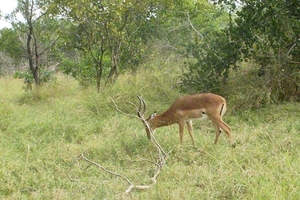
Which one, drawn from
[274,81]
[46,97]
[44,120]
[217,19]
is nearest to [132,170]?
[44,120]

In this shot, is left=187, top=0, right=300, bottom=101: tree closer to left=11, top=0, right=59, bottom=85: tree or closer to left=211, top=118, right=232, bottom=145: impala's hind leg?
left=211, top=118, right=232, bottom=145: impala's hind leg

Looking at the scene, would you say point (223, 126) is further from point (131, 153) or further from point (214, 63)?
point (214, 63)

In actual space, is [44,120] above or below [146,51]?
below

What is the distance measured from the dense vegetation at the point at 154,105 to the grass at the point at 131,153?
0.06ft

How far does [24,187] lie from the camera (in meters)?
4.38

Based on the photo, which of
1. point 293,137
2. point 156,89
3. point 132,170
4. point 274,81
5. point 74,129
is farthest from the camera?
point 156,89

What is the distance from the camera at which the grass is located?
12.9 feet

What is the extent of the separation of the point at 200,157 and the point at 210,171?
2.30 ft

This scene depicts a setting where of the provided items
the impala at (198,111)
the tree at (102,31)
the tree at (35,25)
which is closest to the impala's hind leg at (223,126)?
the impala at (198,111)

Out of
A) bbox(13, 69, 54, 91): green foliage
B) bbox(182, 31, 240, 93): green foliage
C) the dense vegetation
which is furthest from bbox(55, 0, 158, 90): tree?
bbox(182, 31, 240, 93): green foliage

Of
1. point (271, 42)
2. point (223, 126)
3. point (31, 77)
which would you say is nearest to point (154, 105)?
point (271, 42)

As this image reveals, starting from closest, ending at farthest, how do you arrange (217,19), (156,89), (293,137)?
(293,137) < (156,89) < (217,19)

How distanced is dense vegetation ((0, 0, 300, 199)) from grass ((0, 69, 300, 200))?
Result: 19 millimetres

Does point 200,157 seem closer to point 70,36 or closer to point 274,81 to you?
point 274,81
